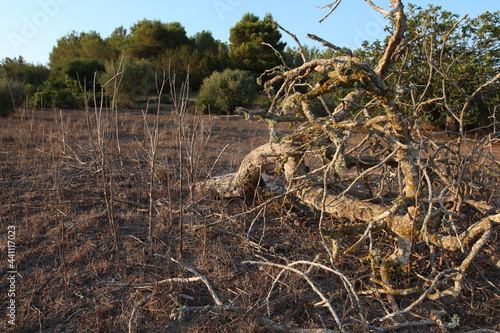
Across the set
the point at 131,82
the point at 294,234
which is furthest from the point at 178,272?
the point at 131,82

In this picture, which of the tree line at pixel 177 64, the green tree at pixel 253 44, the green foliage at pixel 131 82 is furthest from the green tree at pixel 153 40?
the green foliage at pixel 131 82

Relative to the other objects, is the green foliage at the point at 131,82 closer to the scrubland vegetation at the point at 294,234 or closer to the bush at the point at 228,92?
the bush at the point at 228,92

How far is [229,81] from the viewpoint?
12.7 metres

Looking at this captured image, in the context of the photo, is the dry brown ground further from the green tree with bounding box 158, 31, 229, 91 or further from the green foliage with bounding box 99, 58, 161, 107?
the green tree with bounding box 158, 31, 229, 91

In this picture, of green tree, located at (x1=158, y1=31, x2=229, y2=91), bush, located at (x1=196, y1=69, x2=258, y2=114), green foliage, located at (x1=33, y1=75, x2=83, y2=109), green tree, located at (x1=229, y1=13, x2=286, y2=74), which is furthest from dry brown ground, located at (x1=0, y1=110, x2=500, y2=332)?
green tree, located at (x1=229, y1=13, x2=286, y2=74)

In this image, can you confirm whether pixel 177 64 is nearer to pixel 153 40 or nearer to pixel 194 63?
pixel 194 63

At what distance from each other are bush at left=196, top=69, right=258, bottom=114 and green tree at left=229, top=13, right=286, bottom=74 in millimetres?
7642

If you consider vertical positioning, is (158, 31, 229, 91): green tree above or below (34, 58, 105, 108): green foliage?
above

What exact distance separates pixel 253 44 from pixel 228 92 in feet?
28.7

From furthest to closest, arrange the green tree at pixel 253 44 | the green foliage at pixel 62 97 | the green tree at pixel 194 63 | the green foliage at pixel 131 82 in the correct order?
the green tree at pixel 253 44
the green tree at pixel 194 63
the green foliage at pixel 131 82
the green foliage at pixel 62 97

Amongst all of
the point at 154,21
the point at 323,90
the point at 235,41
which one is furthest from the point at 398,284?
the point at 154,21

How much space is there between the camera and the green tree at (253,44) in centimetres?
2053

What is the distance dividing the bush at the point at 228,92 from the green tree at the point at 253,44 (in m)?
7.64

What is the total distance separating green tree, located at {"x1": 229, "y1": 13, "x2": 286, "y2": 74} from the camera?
20.5 metres
